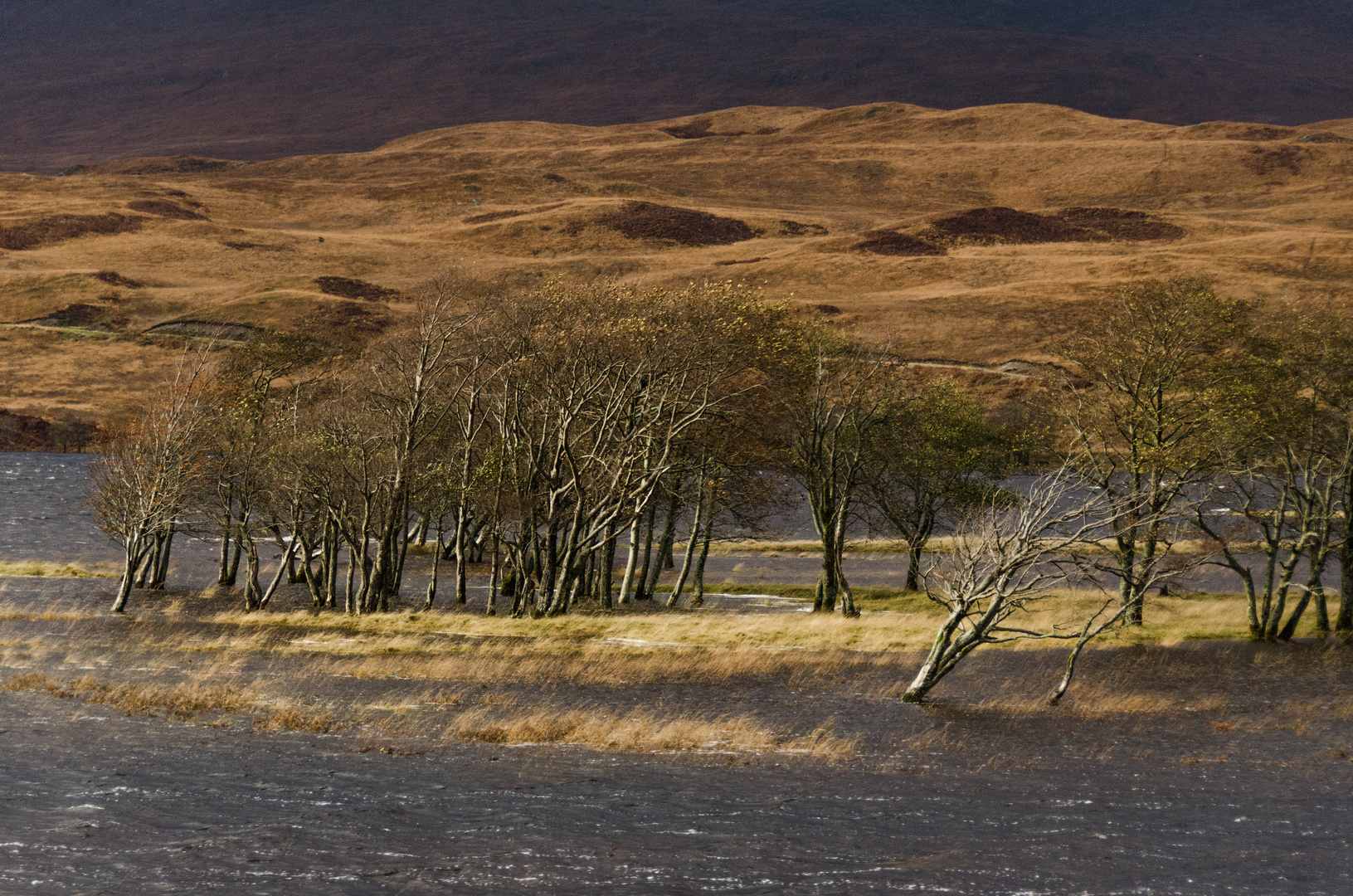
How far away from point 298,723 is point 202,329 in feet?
576

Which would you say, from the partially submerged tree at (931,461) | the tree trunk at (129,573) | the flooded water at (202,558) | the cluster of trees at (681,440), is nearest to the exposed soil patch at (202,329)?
the flooded water at (202,558)

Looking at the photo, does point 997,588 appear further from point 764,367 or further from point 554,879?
point 764,367

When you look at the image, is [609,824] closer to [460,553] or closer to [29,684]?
[29,684]

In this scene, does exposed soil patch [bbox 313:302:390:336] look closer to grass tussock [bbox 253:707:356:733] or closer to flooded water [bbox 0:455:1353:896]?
grass tussock [bbox 253:707:356:733]

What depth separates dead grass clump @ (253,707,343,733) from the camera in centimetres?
3203

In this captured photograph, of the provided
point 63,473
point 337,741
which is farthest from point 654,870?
point 63,473

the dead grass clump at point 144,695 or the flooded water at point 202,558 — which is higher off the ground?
the dead grass clump at point 144,695

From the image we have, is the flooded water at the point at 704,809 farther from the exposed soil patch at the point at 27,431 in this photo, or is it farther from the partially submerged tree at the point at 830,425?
the exposed soil patch at the point at 27,431

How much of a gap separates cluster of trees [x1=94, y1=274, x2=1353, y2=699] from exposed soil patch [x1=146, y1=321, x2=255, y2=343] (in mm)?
130717

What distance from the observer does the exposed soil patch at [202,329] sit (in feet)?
614

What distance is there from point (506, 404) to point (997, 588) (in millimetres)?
24824

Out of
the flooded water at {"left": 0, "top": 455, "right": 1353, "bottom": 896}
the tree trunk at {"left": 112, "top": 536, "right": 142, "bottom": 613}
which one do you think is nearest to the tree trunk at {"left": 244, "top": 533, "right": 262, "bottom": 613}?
the tree trunk at {"left": 112, "top": 536, "right": 142, "bottom": 613}

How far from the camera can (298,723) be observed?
32.3m

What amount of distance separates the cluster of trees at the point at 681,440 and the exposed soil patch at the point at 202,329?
130717 mm
